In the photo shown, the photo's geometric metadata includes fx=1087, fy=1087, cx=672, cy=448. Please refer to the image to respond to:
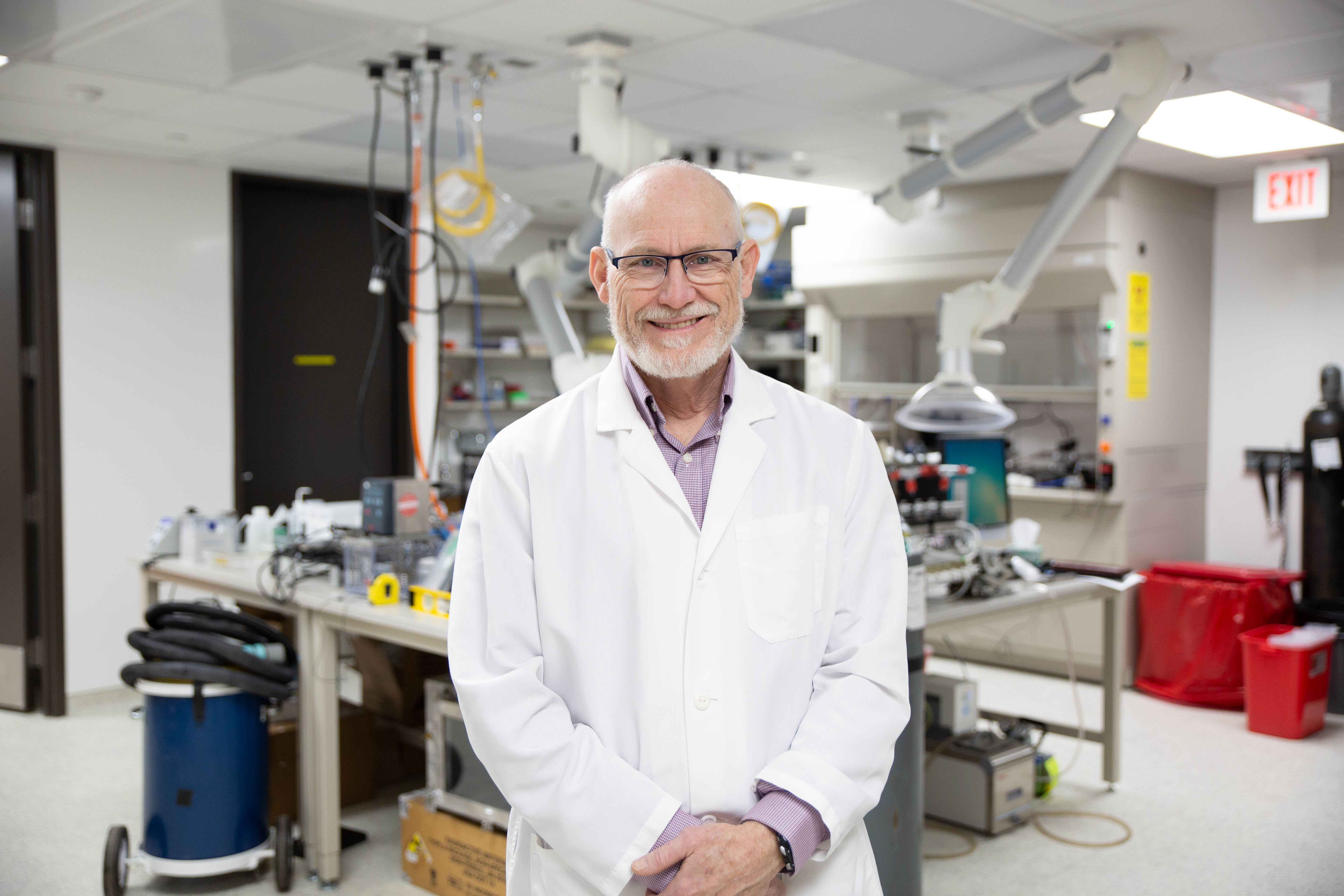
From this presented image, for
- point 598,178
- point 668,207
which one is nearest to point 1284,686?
point 598,178

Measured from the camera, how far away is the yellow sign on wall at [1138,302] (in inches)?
193

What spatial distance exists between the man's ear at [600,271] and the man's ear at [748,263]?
7.0 inches

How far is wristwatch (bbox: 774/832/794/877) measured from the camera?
1276mm

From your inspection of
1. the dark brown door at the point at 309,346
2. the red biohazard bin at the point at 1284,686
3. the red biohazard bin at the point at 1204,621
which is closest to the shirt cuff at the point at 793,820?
the red biohazard bin at the point at 1284,686

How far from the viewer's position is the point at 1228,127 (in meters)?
4.21

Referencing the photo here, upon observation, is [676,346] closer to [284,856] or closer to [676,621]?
[676,621]

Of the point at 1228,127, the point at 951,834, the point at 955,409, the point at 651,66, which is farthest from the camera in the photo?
the point at 1228,127

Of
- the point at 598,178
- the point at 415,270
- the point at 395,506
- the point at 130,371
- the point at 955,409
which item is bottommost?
the point at 395,506

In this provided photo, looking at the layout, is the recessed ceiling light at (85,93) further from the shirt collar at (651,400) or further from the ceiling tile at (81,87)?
the shirt collar at (651,400)

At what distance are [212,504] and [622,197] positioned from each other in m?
4.34

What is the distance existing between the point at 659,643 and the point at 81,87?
338 centimetres

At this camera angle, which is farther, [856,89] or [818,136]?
[818,136]

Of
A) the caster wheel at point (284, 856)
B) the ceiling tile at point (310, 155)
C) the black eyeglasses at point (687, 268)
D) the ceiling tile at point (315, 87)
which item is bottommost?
the caster wheel at point (284, 856)

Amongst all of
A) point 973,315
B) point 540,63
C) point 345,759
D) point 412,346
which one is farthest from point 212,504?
point 973,315
